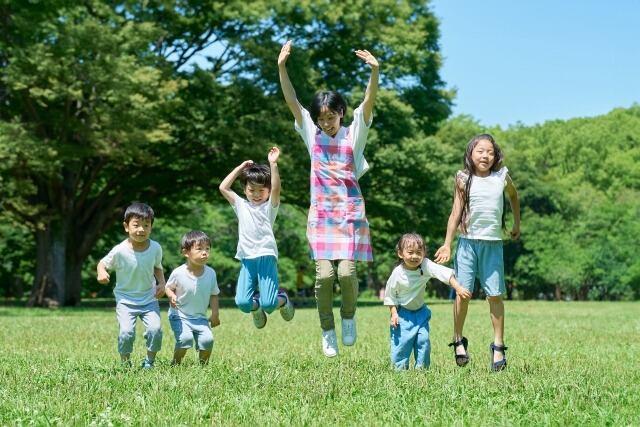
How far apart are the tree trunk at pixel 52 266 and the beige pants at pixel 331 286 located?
72.9ft

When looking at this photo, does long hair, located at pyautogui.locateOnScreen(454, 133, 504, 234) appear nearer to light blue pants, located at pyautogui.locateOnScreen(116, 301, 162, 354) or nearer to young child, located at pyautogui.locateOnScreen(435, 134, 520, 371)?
young child, located at pyautogui.locateOnScreen(435, 134, 520, 371)

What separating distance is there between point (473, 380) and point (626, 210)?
55.6 m

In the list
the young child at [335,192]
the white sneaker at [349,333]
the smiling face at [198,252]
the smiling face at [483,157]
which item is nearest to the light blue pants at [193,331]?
the smiling face at [198,252]

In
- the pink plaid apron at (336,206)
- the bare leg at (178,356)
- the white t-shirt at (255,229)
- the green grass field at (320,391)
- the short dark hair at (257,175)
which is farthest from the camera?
the short dark hair at (257,175)

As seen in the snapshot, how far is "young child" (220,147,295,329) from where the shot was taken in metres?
8.37

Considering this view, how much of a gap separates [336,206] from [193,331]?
1.86 meters

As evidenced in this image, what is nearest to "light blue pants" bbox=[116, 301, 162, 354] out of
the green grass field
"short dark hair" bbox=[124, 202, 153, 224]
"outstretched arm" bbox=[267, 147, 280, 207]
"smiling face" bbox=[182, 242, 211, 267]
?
the green grass field

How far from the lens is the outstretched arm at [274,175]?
7882 mm

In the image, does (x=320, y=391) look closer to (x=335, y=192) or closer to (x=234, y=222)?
(x=335, y=192)

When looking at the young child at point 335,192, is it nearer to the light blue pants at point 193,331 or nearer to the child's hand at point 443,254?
the child's hand at point 443,254

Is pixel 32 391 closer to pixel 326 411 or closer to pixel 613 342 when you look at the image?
pixel 326 411

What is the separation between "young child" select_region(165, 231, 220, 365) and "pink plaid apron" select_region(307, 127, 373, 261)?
1.13 meters

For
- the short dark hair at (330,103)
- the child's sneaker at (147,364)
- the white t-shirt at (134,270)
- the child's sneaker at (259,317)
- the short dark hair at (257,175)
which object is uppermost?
the short dark hair at (330,103)

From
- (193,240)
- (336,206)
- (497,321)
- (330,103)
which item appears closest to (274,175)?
(336,206)
